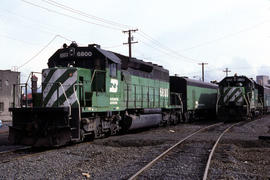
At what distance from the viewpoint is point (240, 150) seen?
8.14 m

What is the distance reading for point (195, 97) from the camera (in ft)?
68.3

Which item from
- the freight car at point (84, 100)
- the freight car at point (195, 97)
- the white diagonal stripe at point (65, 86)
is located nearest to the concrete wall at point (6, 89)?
the freight car at point (195, 97)

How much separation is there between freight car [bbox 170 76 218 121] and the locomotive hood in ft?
36.7

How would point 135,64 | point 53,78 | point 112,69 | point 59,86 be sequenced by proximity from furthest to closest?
1. point 135,64
2. point 112,69
3. point 53,78
4. point 59,86

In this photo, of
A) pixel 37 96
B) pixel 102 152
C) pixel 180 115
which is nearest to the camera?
pixel 102 152

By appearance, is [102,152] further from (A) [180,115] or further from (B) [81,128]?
(A) [180,115]

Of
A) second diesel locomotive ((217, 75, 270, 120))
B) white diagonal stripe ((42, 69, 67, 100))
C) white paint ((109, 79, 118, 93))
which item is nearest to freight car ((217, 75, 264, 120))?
second diesel locomotive ((217, 75, 270, 120))

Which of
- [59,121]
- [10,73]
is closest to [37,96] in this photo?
[59,121]

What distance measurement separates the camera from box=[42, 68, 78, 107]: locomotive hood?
352 inches

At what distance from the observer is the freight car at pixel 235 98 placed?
773 inches

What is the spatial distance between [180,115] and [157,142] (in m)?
8.98

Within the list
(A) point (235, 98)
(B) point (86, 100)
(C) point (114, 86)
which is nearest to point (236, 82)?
(A) point (235, 98)

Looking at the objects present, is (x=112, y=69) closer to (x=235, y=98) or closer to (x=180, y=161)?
(x=180, y=161)

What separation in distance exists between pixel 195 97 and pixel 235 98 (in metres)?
2.67
